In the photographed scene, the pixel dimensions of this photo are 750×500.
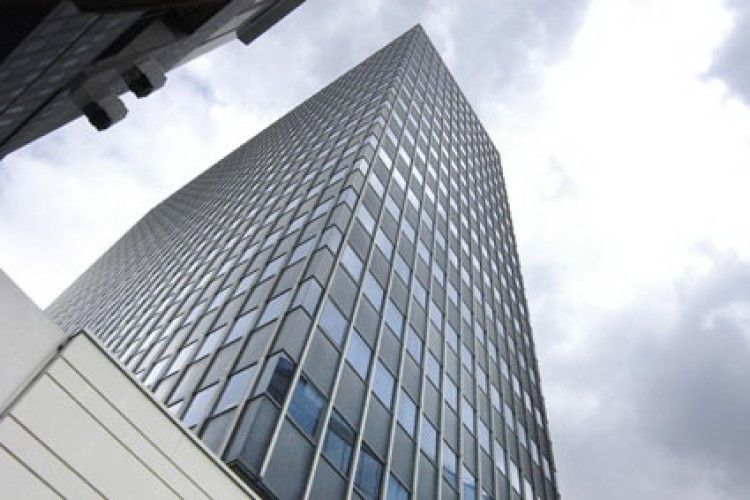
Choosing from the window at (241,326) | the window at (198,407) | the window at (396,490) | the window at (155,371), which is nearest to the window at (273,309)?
the window at (241,326)

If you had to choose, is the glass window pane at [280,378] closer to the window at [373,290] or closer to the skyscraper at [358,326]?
the skyscraper at [358,326]

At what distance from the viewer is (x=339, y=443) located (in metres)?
16.1

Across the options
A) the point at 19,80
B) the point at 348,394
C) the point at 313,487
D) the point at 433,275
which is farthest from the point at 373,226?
the point at 19,80

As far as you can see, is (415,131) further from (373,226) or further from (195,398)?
(195,398)

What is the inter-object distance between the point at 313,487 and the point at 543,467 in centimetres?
2075

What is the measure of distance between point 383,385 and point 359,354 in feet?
4.58

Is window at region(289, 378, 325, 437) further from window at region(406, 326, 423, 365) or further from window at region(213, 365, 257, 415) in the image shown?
window at region(406, 326, 423, 365)

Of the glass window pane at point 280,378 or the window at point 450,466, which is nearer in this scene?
the glass window pane at point 280,378

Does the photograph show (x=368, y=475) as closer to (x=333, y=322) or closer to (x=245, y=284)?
(x=333, y=322)

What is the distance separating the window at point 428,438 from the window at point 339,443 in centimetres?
445

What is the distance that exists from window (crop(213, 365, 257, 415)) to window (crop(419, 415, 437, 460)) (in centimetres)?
730

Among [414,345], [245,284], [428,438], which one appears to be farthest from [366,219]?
[428,438]

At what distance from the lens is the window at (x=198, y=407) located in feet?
49.9

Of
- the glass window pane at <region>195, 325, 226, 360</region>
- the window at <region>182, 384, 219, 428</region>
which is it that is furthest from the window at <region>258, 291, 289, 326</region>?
the window at <region>182, 384, 219, 428</region>
